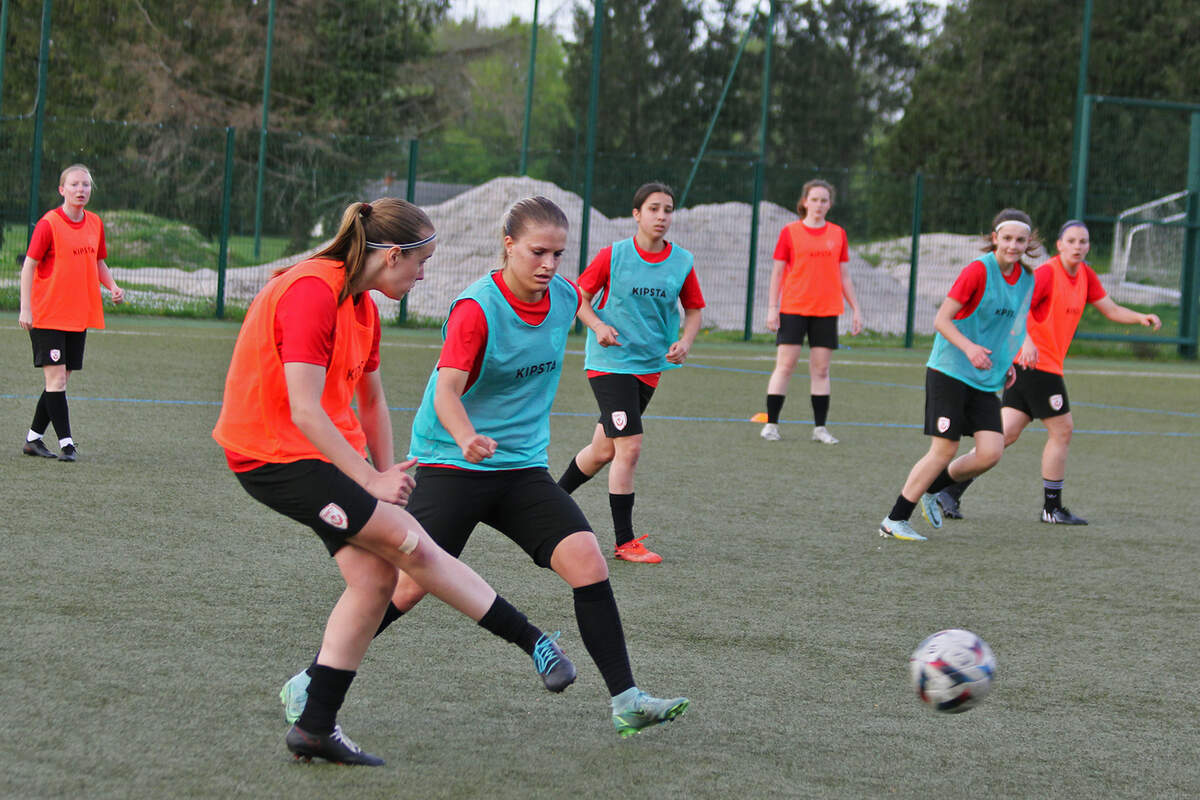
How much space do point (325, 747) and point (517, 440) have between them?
39.8 inches

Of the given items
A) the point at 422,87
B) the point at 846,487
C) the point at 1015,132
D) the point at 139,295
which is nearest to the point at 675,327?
the point at 846,487

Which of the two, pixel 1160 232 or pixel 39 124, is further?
pixel 1160 232

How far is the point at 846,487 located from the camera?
851 cm

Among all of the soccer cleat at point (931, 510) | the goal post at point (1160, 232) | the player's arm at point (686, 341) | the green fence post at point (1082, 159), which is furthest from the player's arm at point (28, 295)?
the green fence post at point (1082, 159)

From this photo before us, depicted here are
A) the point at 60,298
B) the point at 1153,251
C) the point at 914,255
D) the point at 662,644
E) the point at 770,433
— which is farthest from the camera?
the point at 1153,251

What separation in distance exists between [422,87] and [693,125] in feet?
25.7

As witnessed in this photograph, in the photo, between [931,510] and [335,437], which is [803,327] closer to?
[931,510]

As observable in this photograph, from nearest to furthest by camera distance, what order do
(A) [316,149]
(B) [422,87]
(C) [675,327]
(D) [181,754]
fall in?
(D) [181,754], (C) [675,327], (A) [316,149], (B) [422,87]

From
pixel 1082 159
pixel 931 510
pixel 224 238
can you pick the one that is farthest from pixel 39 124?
pixel 931 510

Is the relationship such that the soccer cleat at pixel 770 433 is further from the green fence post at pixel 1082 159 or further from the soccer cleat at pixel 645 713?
the green fence post at pixel 1082 159

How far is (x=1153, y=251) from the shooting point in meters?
22.2

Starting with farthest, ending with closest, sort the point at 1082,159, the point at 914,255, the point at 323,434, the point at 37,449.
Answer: the point at 914,255 → the point at 1082,159 → the point at 37,449 → the point at 323,434

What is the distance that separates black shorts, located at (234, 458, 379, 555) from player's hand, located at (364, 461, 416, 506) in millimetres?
68

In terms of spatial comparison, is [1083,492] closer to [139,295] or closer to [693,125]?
[139,295]
